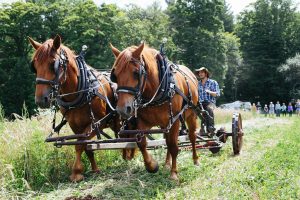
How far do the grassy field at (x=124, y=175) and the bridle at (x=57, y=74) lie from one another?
4.00 ft

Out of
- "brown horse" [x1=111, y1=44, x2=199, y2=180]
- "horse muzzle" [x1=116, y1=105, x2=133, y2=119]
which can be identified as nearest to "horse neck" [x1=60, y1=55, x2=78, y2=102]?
"brown horse" [x1=111, y1=44, x2=199, y2=180]

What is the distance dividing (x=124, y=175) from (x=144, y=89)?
1704 millimetres

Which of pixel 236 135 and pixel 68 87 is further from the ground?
pixel 68 87

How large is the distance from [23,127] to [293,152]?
527 cm

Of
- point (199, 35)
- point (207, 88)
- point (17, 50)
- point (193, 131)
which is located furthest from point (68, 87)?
point (199, 35)

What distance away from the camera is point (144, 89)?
246 inches

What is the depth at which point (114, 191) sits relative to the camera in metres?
6.11

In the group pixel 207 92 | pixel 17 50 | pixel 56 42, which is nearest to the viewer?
pixel 56 42

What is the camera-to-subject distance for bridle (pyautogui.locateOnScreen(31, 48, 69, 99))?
5.98 meters

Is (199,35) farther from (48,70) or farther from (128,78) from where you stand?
(128,78)

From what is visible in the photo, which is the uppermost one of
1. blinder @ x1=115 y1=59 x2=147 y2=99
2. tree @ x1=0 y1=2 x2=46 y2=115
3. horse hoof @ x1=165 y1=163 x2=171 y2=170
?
tree @ x1=0 y1=2 x2=46 y2=115

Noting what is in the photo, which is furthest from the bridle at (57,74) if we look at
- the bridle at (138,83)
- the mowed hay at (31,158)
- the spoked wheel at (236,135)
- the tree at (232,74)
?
the tree at (232,74)

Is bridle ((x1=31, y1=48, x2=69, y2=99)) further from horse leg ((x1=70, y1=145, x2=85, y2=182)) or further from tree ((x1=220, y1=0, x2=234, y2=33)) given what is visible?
tree ((x1=220, y1=0, x2=234, y2=33))

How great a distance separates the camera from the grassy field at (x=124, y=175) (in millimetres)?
5750
